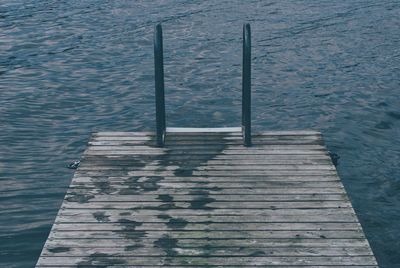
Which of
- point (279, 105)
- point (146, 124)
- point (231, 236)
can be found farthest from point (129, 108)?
point (231, 236)

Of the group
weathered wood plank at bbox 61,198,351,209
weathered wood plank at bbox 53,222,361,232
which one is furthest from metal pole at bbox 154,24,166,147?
weathered wood plank at bbox 53,222,361,232

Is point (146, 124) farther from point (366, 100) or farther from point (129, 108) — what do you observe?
point (366, 100)

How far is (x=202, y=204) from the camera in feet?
30.7

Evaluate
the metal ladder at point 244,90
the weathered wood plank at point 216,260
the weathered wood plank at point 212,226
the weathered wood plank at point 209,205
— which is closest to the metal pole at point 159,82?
the metal ladder at point 244,90

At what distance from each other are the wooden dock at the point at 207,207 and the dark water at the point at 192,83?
2290 millimetres

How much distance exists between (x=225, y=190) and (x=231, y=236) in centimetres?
136

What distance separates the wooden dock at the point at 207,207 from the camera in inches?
320

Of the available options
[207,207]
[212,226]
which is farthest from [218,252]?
[207,207]

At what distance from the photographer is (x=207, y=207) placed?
9266 millimetres

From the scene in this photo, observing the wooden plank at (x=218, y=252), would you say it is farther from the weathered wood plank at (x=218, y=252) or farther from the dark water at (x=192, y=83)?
the dark water at (x=192, y=83)

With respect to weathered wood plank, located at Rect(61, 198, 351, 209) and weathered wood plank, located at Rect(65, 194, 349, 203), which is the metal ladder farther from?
weathered wood plank, located at Rect(61, 198, 351, 209)

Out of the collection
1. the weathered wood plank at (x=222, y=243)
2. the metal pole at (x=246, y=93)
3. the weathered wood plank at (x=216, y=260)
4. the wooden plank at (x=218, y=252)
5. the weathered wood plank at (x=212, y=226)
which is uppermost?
the metal pole at (x=246, y=93)

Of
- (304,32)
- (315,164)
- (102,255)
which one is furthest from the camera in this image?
(304,32)

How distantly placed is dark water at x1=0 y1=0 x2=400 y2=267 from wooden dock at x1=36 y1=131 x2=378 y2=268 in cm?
229
